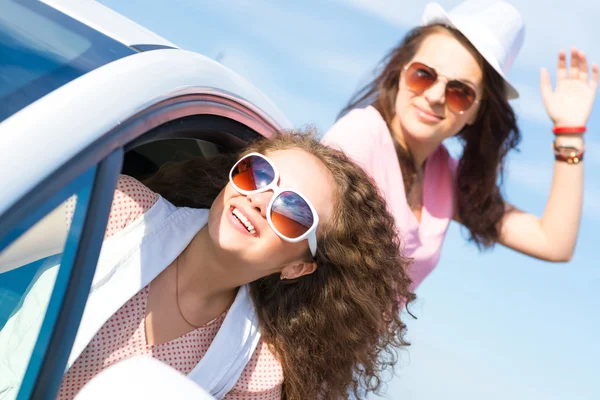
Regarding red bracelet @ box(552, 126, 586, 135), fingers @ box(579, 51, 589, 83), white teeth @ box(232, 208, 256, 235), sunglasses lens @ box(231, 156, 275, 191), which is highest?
fingers @ box(579, 51, 589, 83)

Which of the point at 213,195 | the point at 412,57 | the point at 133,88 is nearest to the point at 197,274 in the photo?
the point at 213,195

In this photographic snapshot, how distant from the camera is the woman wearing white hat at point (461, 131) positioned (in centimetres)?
291

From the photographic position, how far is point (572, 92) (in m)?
3.33

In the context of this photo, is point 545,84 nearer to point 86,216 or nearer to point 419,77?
point 419,77

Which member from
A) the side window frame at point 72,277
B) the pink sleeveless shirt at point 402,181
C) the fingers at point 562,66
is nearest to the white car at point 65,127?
the side window frame at point 72,277

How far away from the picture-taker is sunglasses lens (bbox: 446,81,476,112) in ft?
9.53

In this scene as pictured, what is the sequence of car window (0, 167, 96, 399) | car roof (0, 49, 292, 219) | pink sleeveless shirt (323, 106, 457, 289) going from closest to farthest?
car roof (0, 49, 292, 219) → car window (0, 167, 96, 399) → pink sleeveless shirt (323, 106, 457, 289)

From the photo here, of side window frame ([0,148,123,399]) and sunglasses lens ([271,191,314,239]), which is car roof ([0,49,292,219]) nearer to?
side window frame ([0,148,123,399])

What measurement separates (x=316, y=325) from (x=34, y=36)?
3.82ft

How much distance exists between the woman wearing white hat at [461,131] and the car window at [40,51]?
1.27 metres

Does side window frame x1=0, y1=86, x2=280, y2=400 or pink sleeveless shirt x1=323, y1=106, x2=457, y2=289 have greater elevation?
side window frame x1=0, y1=86, x2=280, y2=400

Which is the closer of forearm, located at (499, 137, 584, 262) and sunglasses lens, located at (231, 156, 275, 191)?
sunglasses lens, located at (231, 156, 275, 191)

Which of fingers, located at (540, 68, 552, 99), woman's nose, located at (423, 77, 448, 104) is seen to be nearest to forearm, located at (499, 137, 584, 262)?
fingers, located at (540, 68, 552, 99)

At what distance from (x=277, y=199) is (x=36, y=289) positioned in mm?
676
